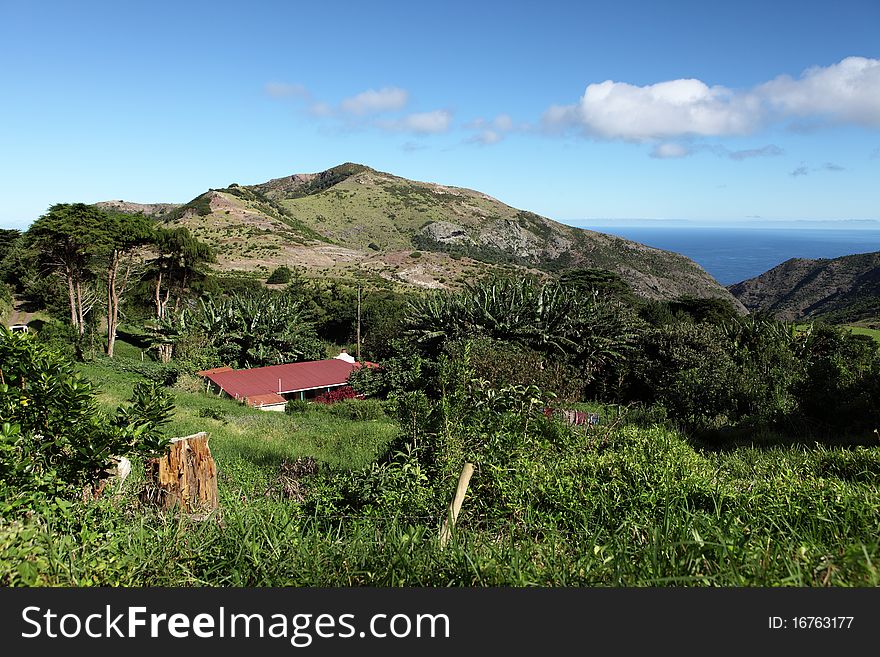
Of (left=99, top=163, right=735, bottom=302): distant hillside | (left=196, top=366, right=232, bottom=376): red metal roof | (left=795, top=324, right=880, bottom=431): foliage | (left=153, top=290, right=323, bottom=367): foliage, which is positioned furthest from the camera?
(left=99, top=163, right=735, bottom=302): distant hillside

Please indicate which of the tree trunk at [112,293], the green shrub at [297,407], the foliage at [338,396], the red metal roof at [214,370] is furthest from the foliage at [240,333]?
the green shrub at [297,407]

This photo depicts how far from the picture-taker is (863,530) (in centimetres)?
335

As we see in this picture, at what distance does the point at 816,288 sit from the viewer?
96.6 meters

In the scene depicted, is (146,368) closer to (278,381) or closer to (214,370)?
(214,370)

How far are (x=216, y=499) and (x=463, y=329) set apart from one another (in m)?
16.8

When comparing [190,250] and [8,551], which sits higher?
[190,250]

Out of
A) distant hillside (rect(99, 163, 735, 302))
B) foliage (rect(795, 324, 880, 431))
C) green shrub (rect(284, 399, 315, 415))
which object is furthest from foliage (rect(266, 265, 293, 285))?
foliage (rect(795, 324, 880, 431))

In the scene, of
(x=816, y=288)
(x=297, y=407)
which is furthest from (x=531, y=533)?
(x=816, y=288)

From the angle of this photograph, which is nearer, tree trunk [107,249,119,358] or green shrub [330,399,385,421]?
green shrub [330,399,385,421]

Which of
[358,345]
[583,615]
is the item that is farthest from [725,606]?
[358,345]

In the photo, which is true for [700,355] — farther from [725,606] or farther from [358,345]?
[358,345]

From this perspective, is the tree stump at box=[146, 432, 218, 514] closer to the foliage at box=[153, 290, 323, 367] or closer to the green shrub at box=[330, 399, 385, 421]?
the green shrub at box=[330, 399, 385, 421]

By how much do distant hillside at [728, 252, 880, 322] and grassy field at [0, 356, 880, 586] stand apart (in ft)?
235

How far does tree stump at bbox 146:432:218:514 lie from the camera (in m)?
4.95
